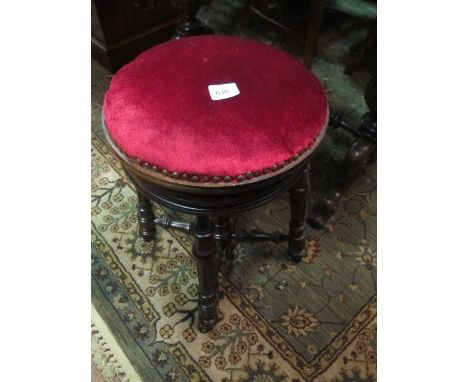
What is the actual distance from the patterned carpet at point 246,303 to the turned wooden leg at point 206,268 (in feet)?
0.24

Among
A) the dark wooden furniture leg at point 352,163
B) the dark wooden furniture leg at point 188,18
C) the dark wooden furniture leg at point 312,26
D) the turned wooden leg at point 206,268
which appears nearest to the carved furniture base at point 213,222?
the turned wooden leg at point 206,268

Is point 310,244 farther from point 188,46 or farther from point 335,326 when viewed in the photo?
point 188,46

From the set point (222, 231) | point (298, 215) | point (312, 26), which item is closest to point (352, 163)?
point (298, 215)

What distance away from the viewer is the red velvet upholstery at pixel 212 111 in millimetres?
676

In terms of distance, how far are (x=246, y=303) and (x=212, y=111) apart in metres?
0.63

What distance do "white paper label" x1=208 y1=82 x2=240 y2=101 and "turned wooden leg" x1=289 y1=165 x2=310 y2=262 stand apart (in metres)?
0.24

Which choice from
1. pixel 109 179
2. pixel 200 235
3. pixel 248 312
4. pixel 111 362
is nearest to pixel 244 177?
pixel 200 235

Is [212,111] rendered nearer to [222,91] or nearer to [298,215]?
[222,91]

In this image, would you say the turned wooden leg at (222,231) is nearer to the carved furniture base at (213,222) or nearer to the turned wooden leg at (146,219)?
the carved furniture base at (213,222)

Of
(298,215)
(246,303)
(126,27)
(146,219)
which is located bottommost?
(246,303)

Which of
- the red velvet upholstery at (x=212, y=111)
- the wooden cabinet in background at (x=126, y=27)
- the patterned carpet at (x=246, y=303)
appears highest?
the red velvet upholstery at (x=212, y=111)

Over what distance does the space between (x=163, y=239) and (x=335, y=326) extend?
22.8 inches

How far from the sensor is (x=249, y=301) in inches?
44.5

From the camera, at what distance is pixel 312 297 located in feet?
3.76
